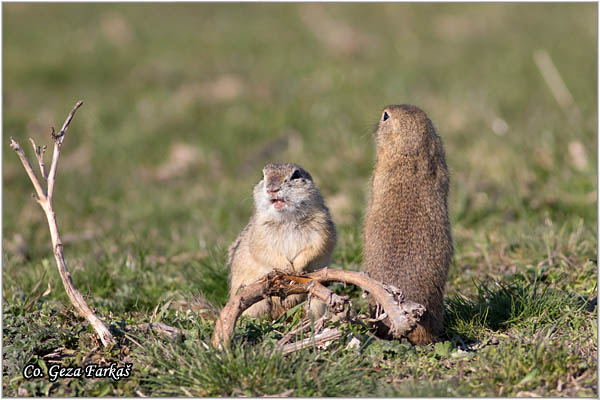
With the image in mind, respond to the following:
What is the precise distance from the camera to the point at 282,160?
9555 millimetres

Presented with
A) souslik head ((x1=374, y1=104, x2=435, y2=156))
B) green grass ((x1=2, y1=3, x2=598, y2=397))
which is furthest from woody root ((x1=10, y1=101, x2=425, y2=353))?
souslik head ((x1=374, y1=104, x2=435, y2=156))

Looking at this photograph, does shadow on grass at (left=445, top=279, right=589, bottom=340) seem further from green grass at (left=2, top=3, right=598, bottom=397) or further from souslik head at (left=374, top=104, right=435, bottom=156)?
souslik head at (left=374, top=104, right=435, bottom=156)

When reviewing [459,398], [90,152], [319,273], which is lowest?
[459,398]

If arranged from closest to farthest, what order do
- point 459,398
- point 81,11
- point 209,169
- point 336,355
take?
1. point 459,398
2. point 336,355
3. point 209,169
4. point 81,11

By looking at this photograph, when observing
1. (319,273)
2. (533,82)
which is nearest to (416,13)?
(533,82)

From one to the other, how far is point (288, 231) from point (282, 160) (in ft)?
16.2

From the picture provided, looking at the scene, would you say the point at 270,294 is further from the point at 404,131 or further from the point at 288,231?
the point at 404,131

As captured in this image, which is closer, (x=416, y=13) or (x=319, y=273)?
(x=319, y=273)

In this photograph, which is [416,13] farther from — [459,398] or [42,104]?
[459,398]

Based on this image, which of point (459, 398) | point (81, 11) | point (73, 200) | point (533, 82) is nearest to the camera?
point (459, 398)

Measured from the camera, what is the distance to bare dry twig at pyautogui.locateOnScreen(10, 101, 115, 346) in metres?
3.90

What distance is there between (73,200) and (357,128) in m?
4.23

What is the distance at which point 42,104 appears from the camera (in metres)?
12.3

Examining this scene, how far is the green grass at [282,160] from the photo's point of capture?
3898mm
